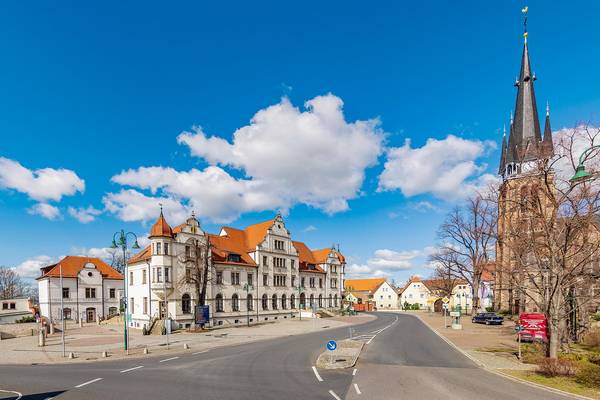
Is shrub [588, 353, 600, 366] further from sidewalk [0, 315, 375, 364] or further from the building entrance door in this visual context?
the building entrance door

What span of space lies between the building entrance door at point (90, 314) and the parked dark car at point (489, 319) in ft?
195

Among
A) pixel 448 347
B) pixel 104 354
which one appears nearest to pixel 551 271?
pixel 448 347

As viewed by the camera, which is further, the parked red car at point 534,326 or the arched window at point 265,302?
the arched window at point 265,302

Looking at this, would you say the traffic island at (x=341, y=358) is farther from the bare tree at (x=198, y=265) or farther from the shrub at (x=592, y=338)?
the bare tree at (x=198, y=265)

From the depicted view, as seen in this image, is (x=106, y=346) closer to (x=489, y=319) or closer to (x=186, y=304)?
(x=186, y=304)

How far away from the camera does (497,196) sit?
23.0 meters

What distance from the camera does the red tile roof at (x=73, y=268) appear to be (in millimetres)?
55734

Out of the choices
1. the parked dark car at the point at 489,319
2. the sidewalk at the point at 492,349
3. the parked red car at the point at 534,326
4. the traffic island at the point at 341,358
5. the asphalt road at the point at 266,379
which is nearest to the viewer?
the asphalt road at the point at 266,379

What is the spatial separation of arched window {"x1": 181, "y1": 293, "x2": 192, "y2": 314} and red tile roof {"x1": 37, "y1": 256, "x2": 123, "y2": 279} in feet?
80.5

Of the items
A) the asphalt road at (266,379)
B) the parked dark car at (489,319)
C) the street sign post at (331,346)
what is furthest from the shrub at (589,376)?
the parked dark car at (489,319)

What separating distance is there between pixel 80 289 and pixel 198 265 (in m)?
26.3

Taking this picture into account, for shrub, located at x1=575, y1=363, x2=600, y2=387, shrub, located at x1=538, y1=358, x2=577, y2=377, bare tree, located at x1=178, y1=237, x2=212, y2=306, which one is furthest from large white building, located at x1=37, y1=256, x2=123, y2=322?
shrub, located at x1=575, y1=363, x2=600, y2=387

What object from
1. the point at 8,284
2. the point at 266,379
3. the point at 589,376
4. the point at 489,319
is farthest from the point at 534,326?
the point at 8,284

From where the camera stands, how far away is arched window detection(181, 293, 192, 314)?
4391 cm
